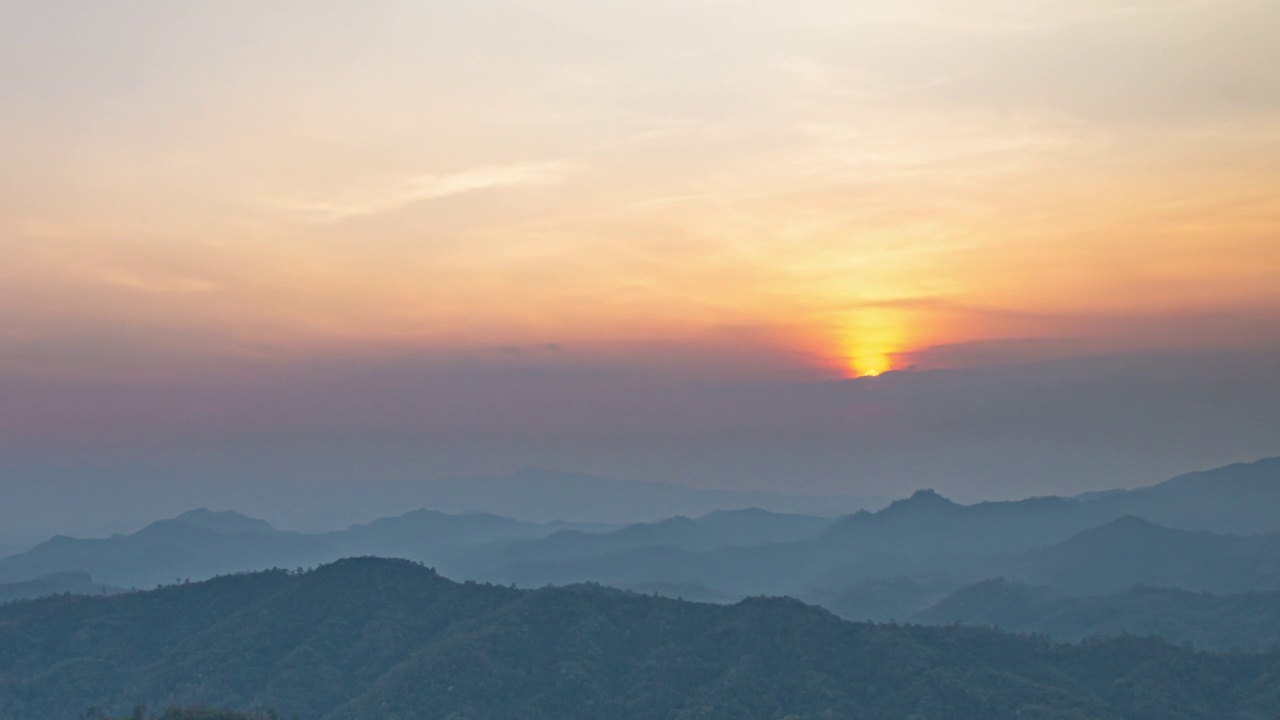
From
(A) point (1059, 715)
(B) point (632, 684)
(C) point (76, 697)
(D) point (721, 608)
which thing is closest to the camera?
(A) point (1059, 715)

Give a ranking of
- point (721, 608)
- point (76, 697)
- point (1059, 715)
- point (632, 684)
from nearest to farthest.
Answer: point (1059, 715)
point (632, 684)
point (76, 697)
point (721, 608)

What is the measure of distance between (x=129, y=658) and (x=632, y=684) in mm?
77736

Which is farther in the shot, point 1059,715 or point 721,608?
point 721,608

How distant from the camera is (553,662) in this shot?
14525 centimetres

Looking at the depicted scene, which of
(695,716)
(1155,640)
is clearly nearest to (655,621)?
(695,716)

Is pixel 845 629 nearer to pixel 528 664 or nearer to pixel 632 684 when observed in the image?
pixel 632 684

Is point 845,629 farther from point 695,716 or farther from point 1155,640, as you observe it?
point 1155,640

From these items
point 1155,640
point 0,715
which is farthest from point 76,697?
point 1155,640

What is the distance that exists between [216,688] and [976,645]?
10436 centimetres

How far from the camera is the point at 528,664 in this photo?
5669 inches

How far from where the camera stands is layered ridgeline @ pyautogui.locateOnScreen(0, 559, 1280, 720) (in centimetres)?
13088

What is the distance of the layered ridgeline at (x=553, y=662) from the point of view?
131 m

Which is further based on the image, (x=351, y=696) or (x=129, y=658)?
(x=129, y=658)

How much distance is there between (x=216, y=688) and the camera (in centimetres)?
14475
